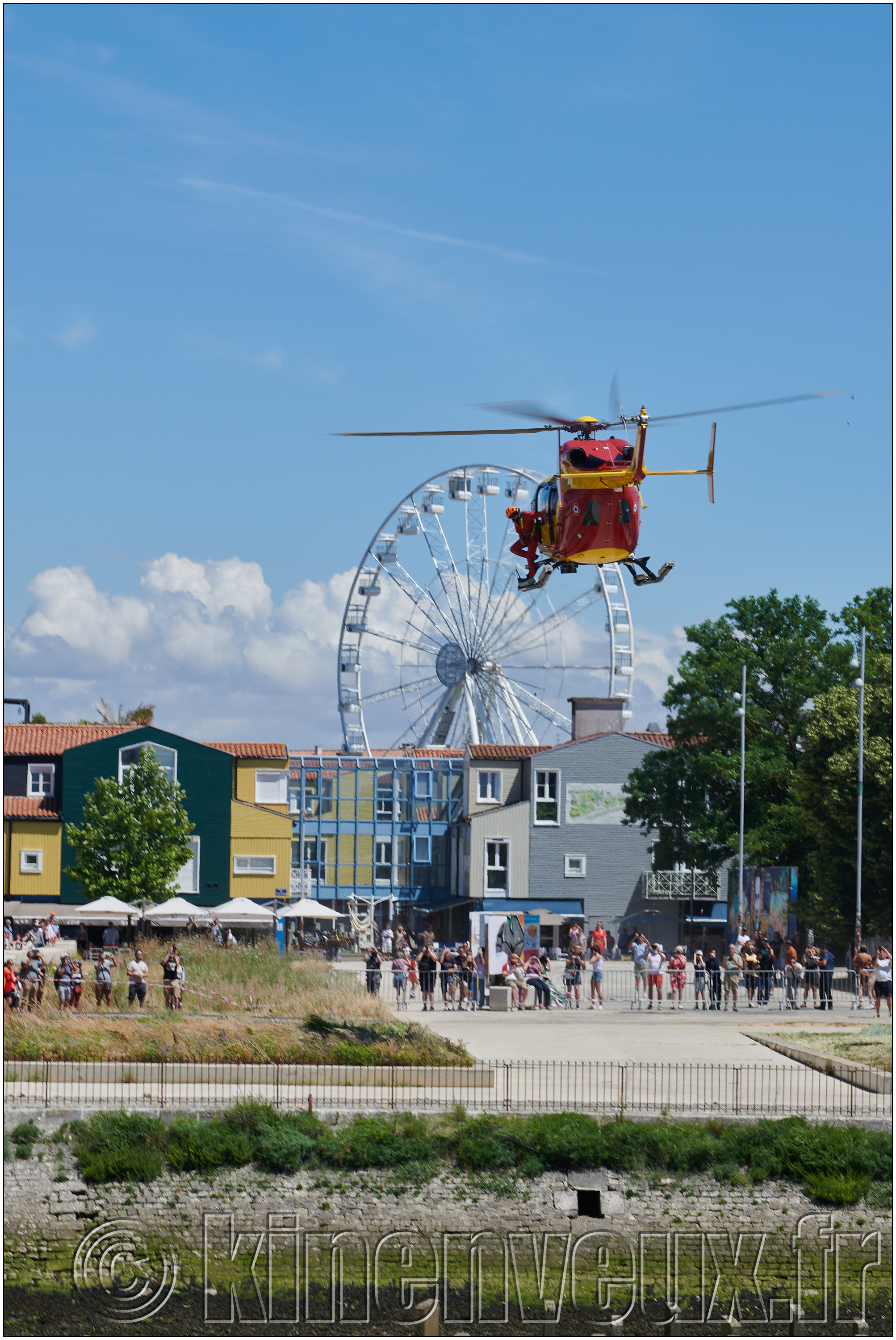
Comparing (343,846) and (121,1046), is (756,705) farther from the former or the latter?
(121,1046)

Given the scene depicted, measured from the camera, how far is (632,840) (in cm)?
6272

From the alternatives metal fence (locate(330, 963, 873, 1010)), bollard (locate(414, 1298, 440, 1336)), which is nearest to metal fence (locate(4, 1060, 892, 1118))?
bollard (locate(414, 1298, 440, 1336))

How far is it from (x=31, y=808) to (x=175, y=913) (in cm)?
1559

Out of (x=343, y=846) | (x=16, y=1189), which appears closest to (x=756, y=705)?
(x=343, y=846)

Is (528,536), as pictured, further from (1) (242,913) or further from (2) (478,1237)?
(1) (242,913)

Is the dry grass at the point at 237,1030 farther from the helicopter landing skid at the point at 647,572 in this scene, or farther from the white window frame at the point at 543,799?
the white window frame at the point at 543,799

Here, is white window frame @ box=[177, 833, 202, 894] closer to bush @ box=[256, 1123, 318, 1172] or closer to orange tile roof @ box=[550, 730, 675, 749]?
orange tile roof @ box=[550, 730, 675, 749]

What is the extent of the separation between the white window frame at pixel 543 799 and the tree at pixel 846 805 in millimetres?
18486

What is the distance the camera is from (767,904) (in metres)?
46.4

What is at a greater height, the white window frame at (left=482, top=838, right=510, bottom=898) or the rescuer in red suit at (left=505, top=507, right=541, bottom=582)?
the rescuer in red suit at (left=505, top=507, right=541, bottom=582)

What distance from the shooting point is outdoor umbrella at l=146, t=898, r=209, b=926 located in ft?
143

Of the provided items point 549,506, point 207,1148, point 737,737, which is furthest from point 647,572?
point 737,737

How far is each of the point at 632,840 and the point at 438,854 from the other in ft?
37.5

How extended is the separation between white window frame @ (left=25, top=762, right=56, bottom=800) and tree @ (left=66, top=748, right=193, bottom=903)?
18.9 feet
